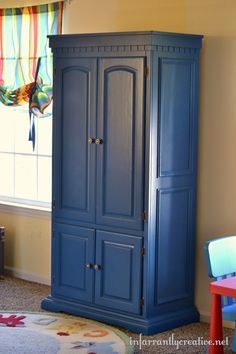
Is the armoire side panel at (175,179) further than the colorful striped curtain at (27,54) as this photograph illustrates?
No

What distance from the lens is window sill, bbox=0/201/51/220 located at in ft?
20.3

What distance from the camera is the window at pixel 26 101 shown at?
6.18m

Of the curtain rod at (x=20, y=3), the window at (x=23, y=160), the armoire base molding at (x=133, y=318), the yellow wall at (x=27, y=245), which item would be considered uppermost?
the curtain rod at (x=20, y=3)

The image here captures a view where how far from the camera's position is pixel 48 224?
6.17 meters

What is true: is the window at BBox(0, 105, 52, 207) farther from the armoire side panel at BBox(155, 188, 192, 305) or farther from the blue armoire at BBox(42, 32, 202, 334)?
the armoire side panel at BBox(155, 188, 192, 305)

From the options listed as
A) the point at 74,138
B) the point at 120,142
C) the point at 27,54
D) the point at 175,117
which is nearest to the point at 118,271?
the point at 120,142

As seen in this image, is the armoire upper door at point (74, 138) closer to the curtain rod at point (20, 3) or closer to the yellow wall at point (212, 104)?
the yellow wall at point (212, 104)

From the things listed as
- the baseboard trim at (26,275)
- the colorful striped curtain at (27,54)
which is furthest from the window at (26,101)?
the baseboard trim at (26,275)

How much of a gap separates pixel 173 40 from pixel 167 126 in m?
0.56

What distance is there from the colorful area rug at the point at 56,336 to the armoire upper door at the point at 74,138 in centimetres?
73

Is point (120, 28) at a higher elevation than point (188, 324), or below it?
higher

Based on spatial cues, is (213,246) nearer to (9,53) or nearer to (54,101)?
(54,101)

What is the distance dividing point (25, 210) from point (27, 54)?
1.34 m

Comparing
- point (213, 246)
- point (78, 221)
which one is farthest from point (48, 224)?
point (213, 246)
